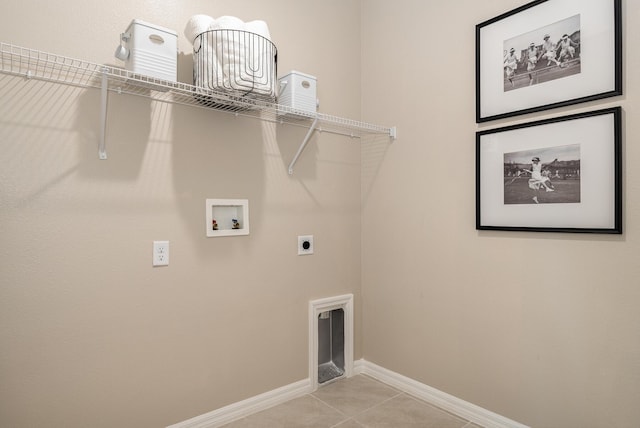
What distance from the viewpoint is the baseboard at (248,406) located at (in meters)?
1.85

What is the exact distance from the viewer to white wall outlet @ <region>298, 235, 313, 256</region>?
2234mm

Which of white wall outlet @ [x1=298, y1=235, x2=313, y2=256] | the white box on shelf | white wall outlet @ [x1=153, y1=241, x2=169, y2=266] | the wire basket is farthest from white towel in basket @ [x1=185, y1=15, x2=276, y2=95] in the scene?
white wall outlet @ [x1=298, y1=235, x2=313, y2=256]

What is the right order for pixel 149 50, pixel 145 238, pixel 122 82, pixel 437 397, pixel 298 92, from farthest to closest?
pixel 437 397 < pixel 298 92 < pixel 145 238 < pixel 122 82 < pixel 149 50

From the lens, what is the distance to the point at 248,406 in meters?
2.00

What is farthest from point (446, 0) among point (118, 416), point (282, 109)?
point (118, 416)

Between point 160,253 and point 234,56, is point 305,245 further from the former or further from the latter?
point 234,56

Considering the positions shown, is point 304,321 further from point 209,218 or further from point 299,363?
point 209,218

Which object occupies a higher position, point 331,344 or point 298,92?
point 298,92

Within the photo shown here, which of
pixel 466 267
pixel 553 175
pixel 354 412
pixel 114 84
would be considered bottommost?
pixel 354 412

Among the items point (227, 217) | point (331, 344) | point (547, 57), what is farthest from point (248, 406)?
point (547, 57)

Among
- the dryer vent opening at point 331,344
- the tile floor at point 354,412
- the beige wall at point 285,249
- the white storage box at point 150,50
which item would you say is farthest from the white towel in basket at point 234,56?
the tile floor at point 354,412

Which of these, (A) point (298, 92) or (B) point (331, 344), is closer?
(A) point (298, 92)

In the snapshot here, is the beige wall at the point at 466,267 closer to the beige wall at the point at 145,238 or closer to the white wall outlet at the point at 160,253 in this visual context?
the beige wall at the point at 145,238

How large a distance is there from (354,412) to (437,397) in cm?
47
